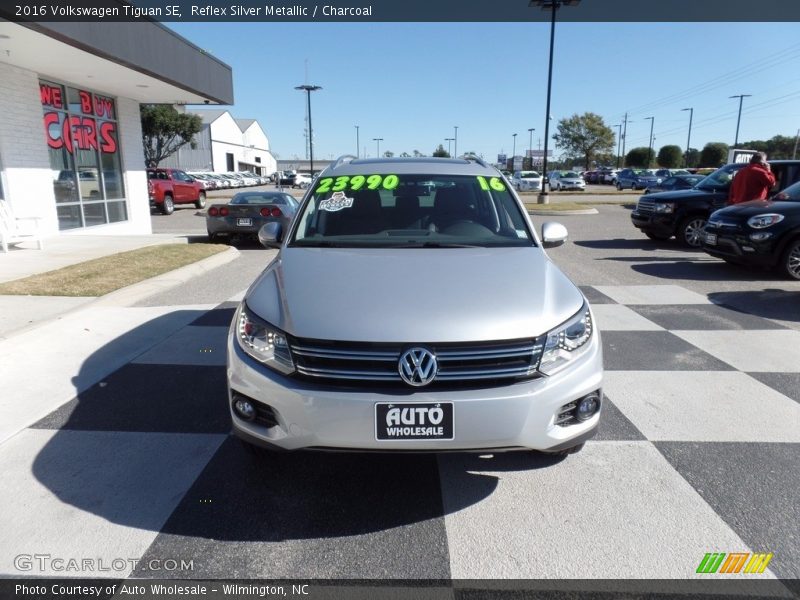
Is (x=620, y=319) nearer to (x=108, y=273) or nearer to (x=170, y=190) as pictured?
(x=108, y=273)

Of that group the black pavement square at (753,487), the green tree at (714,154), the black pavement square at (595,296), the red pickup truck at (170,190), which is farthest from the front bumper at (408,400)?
the green tree at (714,154)

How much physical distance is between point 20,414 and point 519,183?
46252 mm

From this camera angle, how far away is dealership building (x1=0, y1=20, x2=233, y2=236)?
10.7m

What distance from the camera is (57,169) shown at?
43.5 feet

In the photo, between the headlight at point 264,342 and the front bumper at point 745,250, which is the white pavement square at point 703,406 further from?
the front bumper at point 745,250

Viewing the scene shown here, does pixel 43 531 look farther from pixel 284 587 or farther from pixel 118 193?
pixel 118 193

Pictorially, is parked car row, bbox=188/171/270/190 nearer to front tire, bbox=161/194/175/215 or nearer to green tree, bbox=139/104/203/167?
green tree, bbox=139/104/203/167

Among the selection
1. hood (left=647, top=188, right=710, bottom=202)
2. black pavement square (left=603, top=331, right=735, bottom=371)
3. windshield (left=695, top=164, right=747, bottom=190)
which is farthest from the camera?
windshield (left=695, top=164, right=747, bottom=190)

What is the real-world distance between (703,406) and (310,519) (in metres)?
3.00

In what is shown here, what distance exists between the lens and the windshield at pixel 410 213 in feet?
12.6

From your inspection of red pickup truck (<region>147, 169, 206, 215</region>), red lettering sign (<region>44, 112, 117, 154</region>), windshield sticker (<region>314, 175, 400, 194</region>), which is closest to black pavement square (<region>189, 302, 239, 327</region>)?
windshield sticker (<region>314, 175, 400, 194</region>)

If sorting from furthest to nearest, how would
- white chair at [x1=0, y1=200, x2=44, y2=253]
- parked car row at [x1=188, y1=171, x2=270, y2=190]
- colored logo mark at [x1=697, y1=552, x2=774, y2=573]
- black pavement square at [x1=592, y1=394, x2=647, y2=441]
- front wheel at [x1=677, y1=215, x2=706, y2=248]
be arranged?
parked car row at [x1=188, y1=171, x2=270, y2=190]
front wheel at [x1=677, y1=215, x2=706, y2=248]
white chair at [x1=0, y1=200, x2=44, y2=253]
black pavement square at [x1=592, y1=394, x2=647, y2=441]
colored logo mark at [x1=697, y1=552, x2=774, y2=573]

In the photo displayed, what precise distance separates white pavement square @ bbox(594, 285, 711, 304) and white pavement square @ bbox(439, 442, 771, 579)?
463 cm

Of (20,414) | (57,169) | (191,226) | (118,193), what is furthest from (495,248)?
(191,226)
